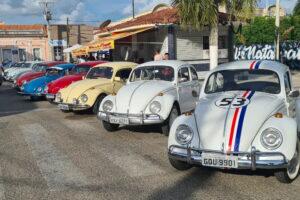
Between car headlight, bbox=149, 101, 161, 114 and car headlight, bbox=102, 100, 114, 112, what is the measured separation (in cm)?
95

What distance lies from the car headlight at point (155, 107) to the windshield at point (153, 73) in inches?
53.1

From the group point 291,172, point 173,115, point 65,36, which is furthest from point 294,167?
point 65,36

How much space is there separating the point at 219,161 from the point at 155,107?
3.76m

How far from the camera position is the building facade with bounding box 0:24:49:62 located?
56969 millimetres

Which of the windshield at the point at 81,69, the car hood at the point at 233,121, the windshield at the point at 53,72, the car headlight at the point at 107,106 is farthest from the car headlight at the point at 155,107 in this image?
the windshield at the point at 53,72

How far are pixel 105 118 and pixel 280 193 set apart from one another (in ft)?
16.4

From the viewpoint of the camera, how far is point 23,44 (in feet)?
189

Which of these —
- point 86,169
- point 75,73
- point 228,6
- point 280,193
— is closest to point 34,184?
point 86,169

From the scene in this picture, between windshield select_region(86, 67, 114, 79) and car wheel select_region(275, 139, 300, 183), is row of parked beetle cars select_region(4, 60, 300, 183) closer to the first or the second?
car wheel select_region(275, 139, 300, 183)

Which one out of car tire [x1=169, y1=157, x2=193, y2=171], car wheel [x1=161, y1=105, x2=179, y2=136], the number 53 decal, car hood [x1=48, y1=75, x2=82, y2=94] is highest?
the number 53 decal

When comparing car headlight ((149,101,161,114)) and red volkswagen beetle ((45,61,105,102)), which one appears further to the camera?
red volkswagen beetle ((45,61,105,102))

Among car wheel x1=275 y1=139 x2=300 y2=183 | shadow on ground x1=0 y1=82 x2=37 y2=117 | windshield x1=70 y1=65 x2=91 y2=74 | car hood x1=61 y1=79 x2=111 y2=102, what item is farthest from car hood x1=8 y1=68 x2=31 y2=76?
car wheel x1=275 y1=139 x2=300 y2=183

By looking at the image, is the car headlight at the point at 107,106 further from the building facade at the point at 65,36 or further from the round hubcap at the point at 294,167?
the building facade at the point at 65,36

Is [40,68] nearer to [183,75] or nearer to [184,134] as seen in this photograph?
[183,75]
